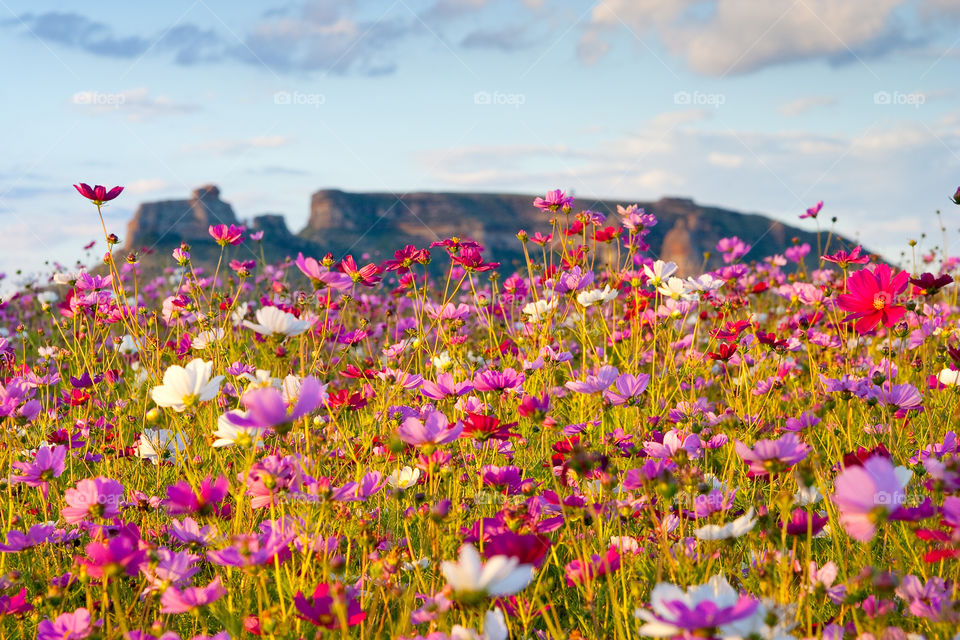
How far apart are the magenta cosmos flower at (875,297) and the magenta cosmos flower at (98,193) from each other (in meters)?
1.93

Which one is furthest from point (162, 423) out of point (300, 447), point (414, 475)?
point (414, 475)

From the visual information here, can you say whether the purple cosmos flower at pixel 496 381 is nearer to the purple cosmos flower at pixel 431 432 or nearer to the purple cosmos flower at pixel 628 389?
the purple cosmos flower at pixel 628 389

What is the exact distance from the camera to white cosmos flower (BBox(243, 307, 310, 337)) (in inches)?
55.4

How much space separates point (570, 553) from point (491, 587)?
832 mm

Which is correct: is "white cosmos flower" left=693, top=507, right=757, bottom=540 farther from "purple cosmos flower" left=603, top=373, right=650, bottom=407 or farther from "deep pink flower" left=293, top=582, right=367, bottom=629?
"deep pink flower" left=293, top=582, right=367, bottom=629

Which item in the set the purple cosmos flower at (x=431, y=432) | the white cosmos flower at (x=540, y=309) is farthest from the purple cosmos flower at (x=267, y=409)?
the white cosmos flower at (x=540, y=309)

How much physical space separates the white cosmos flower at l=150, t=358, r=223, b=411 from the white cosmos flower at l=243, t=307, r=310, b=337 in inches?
8.3

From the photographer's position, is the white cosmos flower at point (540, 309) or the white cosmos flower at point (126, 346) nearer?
the white cosmos flower at point (540, 309)

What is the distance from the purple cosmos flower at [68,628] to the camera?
980mm

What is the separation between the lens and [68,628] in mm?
1001

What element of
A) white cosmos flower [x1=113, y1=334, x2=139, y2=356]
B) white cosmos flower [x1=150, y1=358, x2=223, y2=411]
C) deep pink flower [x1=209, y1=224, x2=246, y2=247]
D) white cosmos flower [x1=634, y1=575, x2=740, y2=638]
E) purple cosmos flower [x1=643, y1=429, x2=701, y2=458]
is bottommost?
purple cosmos flower [x1=643, y1=429, x2=701, y2=458]

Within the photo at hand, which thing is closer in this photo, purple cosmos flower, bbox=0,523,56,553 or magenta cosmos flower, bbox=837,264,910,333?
purple cosmos flower, bbox=0,523,56,553

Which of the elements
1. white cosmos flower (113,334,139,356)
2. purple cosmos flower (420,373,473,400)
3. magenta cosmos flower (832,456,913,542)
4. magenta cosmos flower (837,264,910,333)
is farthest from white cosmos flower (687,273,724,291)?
white cosmos flower (113,334,139,356)

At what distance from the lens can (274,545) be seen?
3.24 feet
